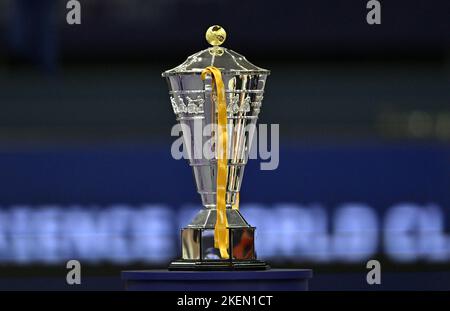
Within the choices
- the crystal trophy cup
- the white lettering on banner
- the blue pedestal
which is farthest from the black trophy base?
the white lettering on banner

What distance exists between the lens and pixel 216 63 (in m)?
4.16

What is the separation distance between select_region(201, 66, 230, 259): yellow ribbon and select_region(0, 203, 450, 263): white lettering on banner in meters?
3.61

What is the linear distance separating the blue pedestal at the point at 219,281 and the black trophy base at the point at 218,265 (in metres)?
0.17

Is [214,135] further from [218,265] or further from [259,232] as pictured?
[259,232]

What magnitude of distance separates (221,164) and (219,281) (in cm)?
44

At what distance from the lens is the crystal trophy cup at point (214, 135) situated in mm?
4082

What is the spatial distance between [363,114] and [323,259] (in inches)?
66.7

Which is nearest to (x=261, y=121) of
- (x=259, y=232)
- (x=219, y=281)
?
(x=259, y=232)

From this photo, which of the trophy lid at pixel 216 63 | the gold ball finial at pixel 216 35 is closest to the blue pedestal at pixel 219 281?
the trophy lid at pixel 216 63

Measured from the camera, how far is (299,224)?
7.95m

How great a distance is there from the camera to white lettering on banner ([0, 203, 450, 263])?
7.84 meters

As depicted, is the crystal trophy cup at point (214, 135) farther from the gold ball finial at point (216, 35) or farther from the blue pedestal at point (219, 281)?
the blue pedestal at point (219, 281)

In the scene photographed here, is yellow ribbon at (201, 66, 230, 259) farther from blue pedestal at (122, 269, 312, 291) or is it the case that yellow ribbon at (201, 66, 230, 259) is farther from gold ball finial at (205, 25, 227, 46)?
blue pedestal at (122, 269, 312, 291)

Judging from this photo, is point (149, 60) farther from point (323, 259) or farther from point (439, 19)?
point (323, 259)
